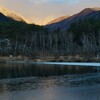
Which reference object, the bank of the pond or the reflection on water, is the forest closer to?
the bank of the pond

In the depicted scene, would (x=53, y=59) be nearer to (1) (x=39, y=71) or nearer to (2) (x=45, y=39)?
(1) (x=39, y=71)

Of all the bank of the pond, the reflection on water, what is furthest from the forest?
the reflection on water

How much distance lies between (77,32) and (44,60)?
190 feet

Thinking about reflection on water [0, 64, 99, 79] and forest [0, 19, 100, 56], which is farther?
forest [0, 19, 100, 56]

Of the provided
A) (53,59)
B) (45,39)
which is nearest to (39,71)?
(53,59)

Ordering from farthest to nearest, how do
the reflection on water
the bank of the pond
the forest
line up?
the forest → the bank of the pond → the reflection on water

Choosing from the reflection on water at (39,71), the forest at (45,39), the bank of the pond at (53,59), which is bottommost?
the reflection on water at (39,71)

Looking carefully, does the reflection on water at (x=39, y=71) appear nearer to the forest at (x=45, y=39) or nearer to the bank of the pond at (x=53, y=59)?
the bank of the pond at (x=53, y=59)

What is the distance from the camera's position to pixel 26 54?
473 ft

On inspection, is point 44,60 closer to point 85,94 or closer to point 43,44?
point 43,44

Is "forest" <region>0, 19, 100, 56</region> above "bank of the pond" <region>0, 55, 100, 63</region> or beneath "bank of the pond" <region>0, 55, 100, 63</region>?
above

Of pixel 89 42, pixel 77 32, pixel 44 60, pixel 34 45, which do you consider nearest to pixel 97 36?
pixel 89 42

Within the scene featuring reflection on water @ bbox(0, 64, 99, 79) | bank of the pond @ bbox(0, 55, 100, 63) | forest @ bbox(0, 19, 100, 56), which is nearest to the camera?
reflection on water @ bbox(0, 64, 99, 79)

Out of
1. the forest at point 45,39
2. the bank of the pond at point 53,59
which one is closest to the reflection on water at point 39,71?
the bank of the pond at point 53,59
